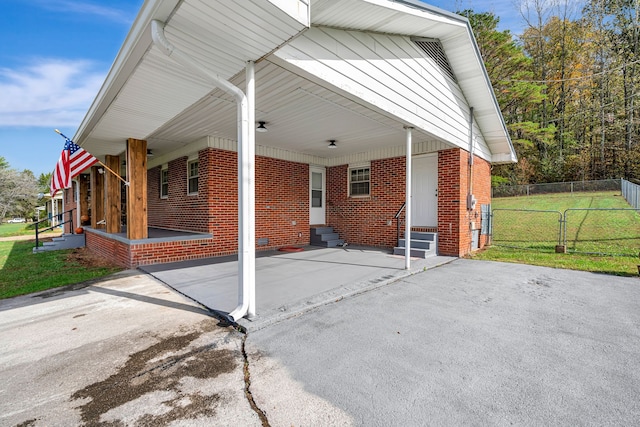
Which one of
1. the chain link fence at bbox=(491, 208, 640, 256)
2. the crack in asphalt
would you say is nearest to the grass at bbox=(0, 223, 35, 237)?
the crack in asphalt

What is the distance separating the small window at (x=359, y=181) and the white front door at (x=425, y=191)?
1501mm

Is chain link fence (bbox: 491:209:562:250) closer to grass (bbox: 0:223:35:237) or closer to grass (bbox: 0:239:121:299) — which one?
grass (bbox: 0:239:121:299)

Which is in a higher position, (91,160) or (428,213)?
(91,160)

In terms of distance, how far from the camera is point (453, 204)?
24.1 feet

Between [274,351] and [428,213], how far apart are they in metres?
6.58

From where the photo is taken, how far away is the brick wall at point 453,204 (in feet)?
23.9

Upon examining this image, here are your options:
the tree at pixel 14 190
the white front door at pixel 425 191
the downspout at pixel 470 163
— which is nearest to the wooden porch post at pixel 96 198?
the white front door at pixel 425 191

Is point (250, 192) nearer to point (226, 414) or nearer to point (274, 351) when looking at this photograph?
point (274, 351)

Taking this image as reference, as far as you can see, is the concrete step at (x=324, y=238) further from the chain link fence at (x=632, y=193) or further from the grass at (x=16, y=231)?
the grass at (x=16, y=231)

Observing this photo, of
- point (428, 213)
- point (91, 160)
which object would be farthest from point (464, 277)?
point (91, 160)

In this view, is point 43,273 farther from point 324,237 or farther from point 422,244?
point 422,244

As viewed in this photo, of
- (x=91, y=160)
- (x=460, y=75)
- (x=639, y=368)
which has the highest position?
(x=460, y=75)

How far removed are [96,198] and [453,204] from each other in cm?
1139

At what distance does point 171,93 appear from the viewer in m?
4.01
